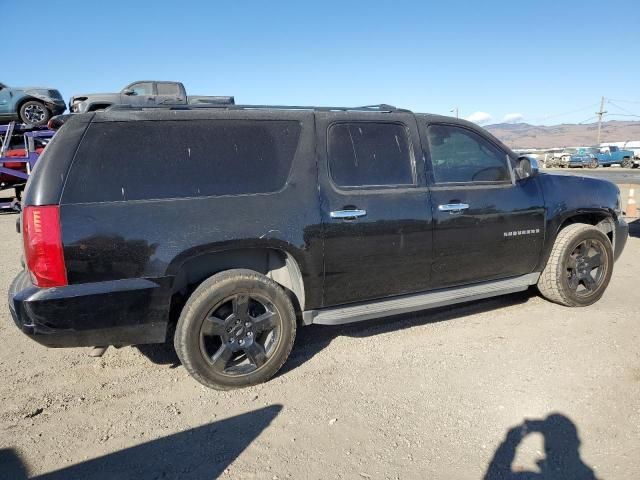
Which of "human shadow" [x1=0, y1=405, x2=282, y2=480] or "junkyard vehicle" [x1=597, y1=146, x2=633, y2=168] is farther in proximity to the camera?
"junkyard vehicle" [x1=597, y1=146, x2=633, y2=168]

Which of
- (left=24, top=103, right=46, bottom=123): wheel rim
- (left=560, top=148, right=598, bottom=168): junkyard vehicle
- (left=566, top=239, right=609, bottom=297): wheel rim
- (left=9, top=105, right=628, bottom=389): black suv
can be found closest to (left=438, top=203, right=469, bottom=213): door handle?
(left=9, top=105, right=628, bottom=389): black suv

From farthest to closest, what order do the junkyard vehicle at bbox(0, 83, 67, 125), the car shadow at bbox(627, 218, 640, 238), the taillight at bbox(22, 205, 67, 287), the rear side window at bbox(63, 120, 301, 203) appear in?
the junkyard vehicle at bbox(0, 83, 67, 125), the car shadow at bbox(627, 218, 640, 238), the rear side window at bbox(63, 120, 301, 203), the taillight at bbox(22, 205, 67, 287)

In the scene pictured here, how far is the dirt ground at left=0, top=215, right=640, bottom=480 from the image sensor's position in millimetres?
2615

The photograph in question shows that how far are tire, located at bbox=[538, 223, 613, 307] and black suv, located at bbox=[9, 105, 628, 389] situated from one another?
0.20 m

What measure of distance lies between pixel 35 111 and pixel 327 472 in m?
13.1

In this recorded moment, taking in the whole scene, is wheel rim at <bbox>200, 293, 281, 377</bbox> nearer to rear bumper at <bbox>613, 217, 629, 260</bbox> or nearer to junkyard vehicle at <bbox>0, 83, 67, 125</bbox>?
rear bumper at <bbox>613, 217, 629, 260</bbox>

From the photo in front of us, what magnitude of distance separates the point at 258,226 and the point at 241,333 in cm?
73

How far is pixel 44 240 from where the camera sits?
2.85 metres

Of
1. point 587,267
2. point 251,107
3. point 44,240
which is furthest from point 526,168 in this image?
point 44,240

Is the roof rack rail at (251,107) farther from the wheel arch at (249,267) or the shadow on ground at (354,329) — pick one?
the shadow on ground at (354,329)

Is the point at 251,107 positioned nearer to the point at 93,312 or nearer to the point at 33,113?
the point at 93,312

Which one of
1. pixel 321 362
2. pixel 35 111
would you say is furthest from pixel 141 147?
pixel 35 111

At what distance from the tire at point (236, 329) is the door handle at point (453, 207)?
4.65 feet

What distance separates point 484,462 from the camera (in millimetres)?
2598
